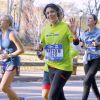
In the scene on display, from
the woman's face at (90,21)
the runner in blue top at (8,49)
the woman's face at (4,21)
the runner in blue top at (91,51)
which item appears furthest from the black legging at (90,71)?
the woman's face at (4,21)

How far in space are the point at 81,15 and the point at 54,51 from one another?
55.0 meters

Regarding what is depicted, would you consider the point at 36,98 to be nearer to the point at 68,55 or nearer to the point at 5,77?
the point at 5,77

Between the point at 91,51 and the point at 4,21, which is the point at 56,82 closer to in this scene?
the point at 4,21

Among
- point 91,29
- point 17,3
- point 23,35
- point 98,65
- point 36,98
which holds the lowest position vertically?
point 23,35

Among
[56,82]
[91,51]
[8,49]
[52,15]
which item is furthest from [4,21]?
[91,51]

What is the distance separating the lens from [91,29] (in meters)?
8.09

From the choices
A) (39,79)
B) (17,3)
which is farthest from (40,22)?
(39,79)

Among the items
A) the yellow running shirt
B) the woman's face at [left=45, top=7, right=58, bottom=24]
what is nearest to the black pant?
the yellow running shirt

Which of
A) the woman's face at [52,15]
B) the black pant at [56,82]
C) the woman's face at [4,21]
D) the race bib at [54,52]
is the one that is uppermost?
the woman's face at [52,15]

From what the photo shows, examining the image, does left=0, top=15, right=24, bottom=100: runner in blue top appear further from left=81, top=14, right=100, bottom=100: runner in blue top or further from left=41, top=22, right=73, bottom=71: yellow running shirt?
left=81, top=14, right=100, bottom=100: runner in blue top

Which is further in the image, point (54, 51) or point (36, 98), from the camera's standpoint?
point (36, 98)

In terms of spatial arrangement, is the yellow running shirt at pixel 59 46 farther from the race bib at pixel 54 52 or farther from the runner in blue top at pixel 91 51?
the runner in blue top at pixel 91 51

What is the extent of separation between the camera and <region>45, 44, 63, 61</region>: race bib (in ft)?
20.3

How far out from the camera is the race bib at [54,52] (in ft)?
20.3
